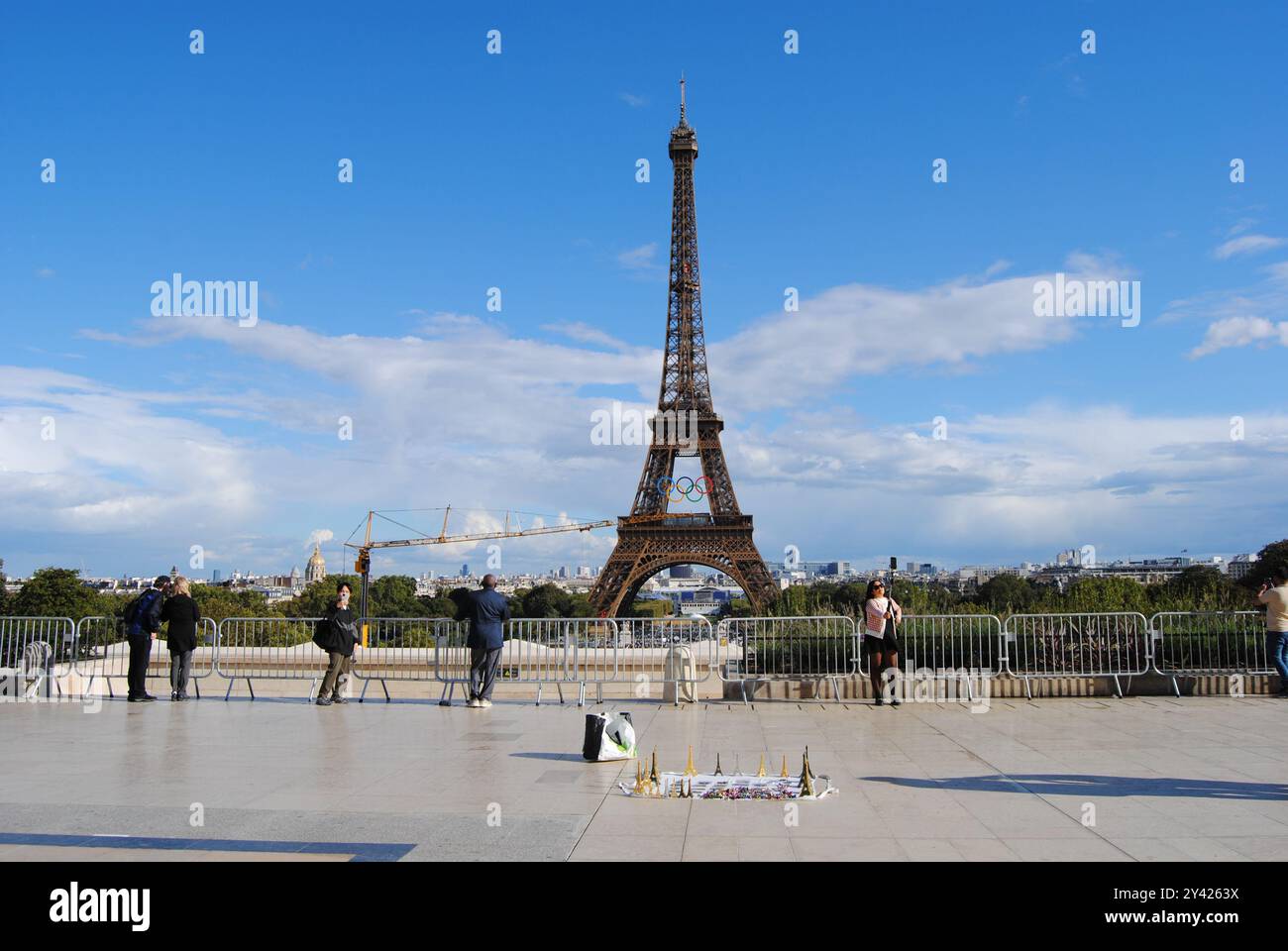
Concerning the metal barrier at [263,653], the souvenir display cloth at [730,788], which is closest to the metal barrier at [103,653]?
the metal barrier at [263,653]

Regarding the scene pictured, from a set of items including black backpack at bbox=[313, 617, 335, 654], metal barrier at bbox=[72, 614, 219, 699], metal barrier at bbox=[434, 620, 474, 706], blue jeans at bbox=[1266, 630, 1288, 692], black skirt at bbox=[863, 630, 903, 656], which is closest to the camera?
blue jeans at bbox=[1266, 630, 1288, 692]

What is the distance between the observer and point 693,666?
1431 centimetres

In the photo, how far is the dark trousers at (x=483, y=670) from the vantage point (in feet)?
44.9

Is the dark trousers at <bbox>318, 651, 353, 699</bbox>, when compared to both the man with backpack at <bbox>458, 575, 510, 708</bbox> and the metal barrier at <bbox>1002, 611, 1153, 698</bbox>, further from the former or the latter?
the metal barrier at <bbox>1002, 611, 1153, 698</bbox>

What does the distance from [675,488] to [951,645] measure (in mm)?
41155

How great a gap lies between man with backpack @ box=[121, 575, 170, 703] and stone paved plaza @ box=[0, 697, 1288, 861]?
4.03 feet

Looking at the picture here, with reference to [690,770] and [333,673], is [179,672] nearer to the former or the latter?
[333,673]

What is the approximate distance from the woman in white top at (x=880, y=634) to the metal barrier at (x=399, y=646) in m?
6.25

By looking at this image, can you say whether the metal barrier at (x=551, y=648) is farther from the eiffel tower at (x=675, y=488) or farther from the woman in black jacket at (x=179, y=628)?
the eiffel tower at (x=675, y=488)

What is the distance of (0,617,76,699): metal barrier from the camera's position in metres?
15.5

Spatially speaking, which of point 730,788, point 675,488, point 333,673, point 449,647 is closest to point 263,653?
point 333,673

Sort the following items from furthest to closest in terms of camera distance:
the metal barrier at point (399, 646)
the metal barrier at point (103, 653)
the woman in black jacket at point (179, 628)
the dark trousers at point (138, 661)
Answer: the metal barrier at point (103, 653), the metal barrier at point (399, 646), the dark trousers at point (138, 661), the woman in black jacket at point (179, 628)

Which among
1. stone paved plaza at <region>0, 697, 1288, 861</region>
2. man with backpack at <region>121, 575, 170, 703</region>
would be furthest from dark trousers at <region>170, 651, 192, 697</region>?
stone paved plaza at <region>0, 697, 1288, 861</region>
